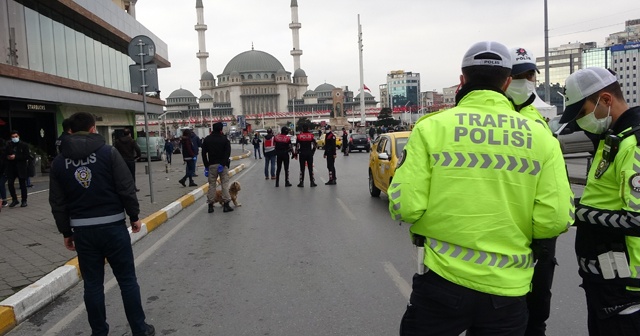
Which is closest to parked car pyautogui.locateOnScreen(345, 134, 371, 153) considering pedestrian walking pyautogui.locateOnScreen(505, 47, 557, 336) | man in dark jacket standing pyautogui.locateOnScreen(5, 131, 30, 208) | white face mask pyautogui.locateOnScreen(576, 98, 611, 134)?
man in dark jacket standing pyautogui.locateOnScreen(5, 131, 30, 208)

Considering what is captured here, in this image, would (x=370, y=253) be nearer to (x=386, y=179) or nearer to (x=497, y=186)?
(x=386, y=179)

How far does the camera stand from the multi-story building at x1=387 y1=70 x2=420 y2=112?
16471 cm

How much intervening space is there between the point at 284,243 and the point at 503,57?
5864 mm

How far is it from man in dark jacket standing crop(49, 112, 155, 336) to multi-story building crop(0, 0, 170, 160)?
11724 mm

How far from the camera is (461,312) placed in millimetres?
2107

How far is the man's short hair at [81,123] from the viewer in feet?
13.9

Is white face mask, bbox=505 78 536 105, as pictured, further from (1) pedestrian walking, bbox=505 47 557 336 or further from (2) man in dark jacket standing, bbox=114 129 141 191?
(2) man in dark jacket standing, bbox=114 129 141 191

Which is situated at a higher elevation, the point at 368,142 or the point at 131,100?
the point at 131,100

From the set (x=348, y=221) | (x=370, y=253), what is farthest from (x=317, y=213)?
(x=370, y=253)

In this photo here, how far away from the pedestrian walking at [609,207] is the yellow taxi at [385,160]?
7.03 metres

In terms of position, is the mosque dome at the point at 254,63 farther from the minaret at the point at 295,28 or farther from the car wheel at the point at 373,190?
the car wheel at the point at 373,190

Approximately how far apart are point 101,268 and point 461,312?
10.6 feet

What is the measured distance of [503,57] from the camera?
7.47 ft

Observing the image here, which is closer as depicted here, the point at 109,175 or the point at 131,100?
the point at 109,175
